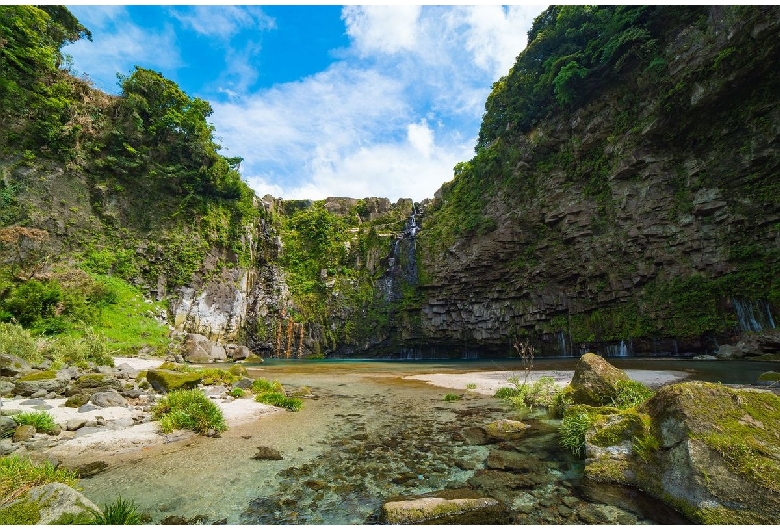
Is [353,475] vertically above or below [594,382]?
below

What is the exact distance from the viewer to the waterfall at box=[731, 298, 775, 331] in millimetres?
24531

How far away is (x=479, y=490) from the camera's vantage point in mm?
6246

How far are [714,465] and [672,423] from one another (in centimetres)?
81

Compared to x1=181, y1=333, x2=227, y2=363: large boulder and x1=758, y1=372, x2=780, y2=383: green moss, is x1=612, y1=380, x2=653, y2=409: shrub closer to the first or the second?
x1=758, y1=372, x2=780, y2=383: green moss

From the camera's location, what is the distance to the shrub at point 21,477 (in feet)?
16.3

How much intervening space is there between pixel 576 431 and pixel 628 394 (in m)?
2.83

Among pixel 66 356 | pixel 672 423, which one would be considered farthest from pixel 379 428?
pixel 66 356

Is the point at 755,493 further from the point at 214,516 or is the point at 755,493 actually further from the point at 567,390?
the point at 214,516

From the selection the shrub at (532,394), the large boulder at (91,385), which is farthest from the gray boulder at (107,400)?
the shrub at (532,394)

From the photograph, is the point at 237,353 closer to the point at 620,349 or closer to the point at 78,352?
the point at 78,352

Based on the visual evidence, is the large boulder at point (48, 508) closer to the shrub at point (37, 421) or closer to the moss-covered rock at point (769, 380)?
the shrub at point (37, 421)

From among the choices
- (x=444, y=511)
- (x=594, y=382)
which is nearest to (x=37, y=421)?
(x=444, y=511)

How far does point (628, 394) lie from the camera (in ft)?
31.7

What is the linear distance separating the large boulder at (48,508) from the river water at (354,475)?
1.09 m
